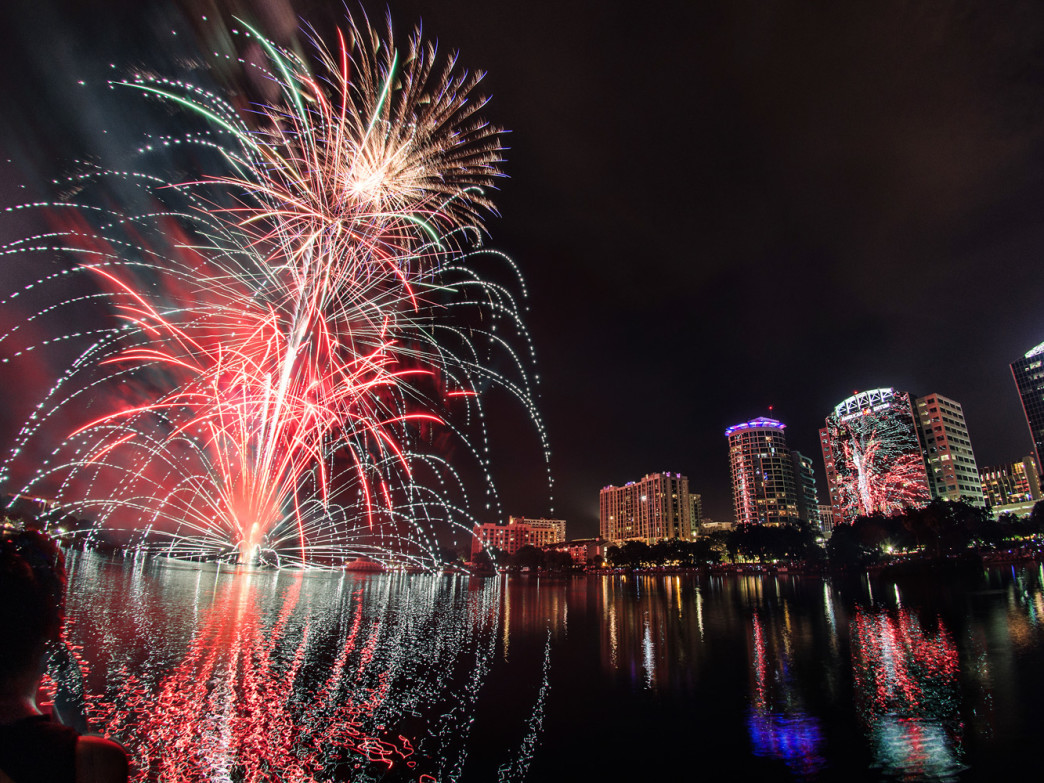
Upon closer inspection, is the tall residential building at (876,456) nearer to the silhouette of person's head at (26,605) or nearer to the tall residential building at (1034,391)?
the tall residential building at (1034,391)

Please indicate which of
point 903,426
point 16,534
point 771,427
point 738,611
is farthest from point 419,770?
point 771,427

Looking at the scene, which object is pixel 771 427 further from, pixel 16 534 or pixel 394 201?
pixel 16 534

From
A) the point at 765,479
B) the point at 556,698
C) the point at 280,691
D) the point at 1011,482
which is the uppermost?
the point at 765,479

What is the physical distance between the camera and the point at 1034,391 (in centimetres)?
13088

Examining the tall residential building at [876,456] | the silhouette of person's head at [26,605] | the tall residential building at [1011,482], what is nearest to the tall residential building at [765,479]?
the tall residential building at [876,456]

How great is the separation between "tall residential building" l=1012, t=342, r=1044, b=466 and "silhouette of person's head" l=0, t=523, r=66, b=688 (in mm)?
187121

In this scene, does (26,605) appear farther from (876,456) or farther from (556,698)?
(876,456)

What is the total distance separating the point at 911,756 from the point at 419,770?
1076cm

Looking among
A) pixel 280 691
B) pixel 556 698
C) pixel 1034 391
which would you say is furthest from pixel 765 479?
pixel 280 691

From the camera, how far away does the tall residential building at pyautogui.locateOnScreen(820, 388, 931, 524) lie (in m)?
95.2

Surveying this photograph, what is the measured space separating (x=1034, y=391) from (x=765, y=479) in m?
79.8

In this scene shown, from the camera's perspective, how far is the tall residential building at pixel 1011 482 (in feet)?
504

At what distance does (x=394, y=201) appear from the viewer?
856 inches

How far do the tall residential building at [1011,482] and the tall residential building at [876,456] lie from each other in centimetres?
4092
